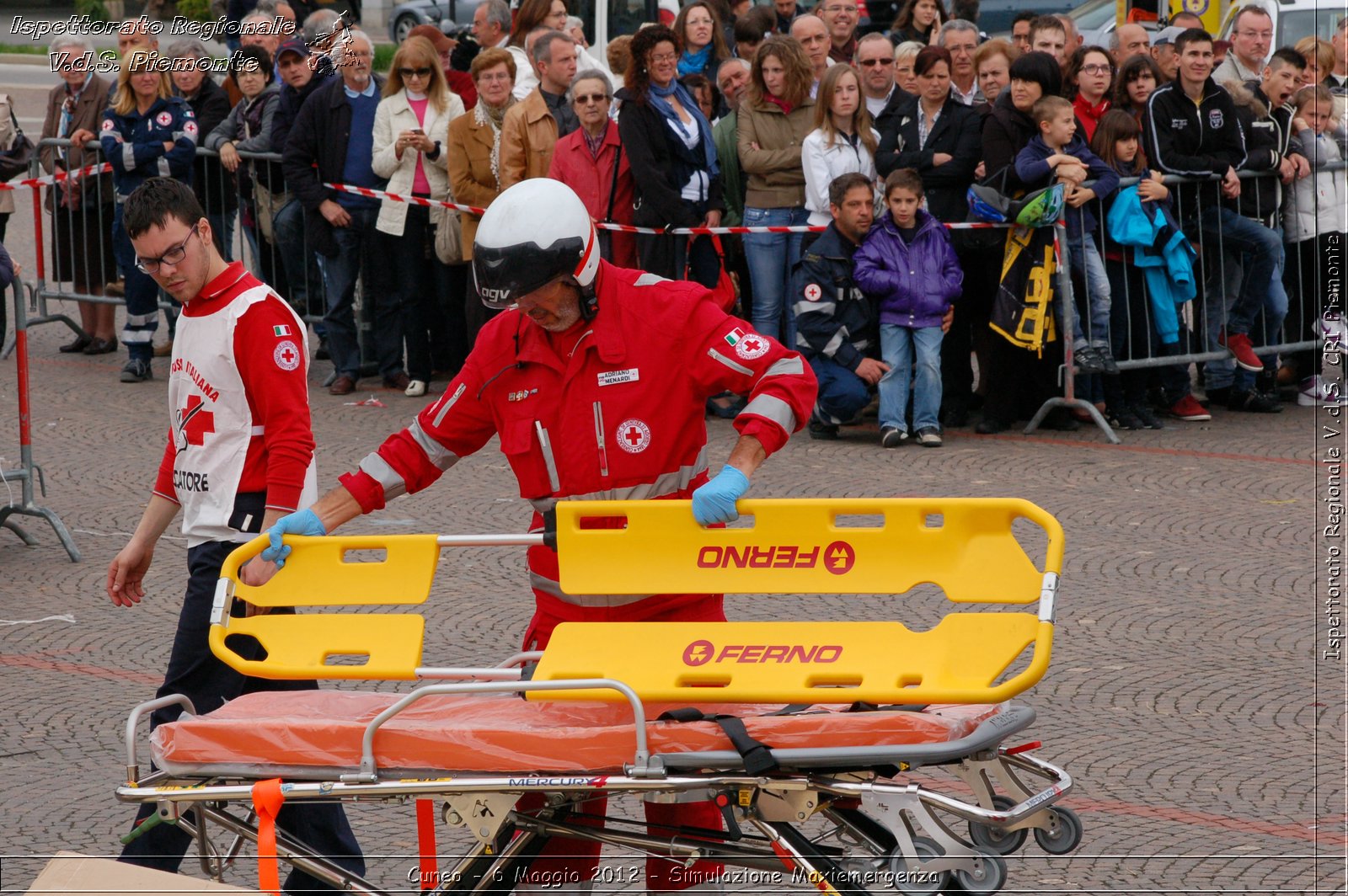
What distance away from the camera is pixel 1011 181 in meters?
10.5

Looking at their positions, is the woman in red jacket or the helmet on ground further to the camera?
the woman in red jacket

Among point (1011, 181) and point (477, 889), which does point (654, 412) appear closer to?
point (477, 889)

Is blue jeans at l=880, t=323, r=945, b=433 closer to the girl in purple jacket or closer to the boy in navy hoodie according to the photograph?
the girl in purple jacket

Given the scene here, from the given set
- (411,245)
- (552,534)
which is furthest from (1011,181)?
(552,534)

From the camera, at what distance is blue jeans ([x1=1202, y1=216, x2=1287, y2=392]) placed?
427 inches

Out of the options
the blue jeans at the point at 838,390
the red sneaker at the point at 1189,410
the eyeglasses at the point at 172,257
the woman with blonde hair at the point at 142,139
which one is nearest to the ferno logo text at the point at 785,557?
the eyeglasses at the point at 172,257

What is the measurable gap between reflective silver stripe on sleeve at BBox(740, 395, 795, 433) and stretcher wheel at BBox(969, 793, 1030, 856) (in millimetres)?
1047

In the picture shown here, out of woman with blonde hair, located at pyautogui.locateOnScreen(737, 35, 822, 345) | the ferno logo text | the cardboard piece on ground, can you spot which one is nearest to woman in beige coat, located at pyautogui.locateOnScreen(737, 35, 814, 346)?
woman with blonde hair, located at pyautogui.locateOnScreen(737, 35, 822, 345)

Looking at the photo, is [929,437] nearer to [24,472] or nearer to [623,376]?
[24,472]

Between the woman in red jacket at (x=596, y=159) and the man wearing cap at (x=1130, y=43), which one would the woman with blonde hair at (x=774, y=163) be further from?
the man wearing cap at (x=1130, y=43)

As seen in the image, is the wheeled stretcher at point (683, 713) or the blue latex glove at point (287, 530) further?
the blue latex glove at point (287, 530)

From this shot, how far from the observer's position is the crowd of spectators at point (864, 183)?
10.3 metres

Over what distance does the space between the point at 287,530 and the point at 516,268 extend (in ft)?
2.97

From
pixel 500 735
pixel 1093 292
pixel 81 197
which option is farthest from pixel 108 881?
pixel 81 197
